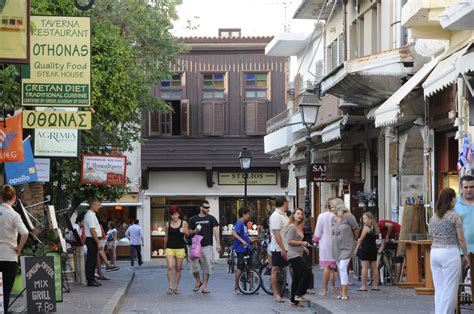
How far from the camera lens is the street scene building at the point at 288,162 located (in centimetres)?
1562

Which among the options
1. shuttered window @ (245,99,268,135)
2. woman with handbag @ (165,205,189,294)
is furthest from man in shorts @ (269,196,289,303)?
shuttered window @ (245,99,268,135)

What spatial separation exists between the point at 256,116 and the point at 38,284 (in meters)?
35.0

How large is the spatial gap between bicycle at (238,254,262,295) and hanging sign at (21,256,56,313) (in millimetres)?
7310

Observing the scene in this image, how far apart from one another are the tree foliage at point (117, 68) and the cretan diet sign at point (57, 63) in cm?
304

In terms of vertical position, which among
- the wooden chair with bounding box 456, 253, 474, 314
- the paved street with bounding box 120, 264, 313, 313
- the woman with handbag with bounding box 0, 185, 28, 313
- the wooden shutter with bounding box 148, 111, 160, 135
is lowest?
the paved street with bounding box 120, 264, 313, 313

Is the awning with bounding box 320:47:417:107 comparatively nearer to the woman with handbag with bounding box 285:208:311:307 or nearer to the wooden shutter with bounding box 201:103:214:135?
the woman with handbag with bounding box 285:208:311:307

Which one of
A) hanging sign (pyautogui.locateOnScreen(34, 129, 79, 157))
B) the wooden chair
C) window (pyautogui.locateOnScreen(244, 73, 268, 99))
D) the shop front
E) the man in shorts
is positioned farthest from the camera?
window (pyautogui.locateOnScreen(244, 73, 268, 99))

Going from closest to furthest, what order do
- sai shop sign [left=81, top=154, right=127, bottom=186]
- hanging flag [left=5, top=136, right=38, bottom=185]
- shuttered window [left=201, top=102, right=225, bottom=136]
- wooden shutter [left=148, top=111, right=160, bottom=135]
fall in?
1. hanging flag [left=5, top=136, right=38, bottom=185]
2. sai shop sign [left=81, top=154, right=127, bottom=186]
3. wooden shutter [left=148, top=111, right=160, bottom=135]
4. shuttered window [left=201, top=102, right=225, bottom=136]

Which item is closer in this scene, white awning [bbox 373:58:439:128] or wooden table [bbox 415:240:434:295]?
wooden table [bbox 415:240:434:295]

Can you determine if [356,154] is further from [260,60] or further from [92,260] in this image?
[260,60]

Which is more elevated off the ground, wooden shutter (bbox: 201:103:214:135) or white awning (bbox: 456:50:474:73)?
wooden shutter (bbox: 201:103:214:135)

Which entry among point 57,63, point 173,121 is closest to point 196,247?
point 57,63

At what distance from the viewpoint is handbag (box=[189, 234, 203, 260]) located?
23.2 m

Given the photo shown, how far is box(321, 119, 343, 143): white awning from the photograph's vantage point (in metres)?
29.4
